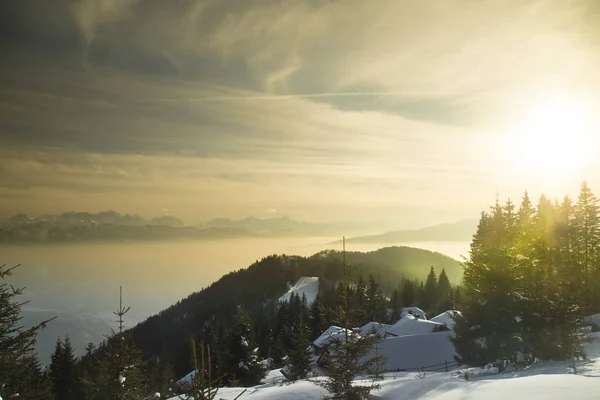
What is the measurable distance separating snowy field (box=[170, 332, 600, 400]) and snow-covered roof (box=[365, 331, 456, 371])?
16112 mm

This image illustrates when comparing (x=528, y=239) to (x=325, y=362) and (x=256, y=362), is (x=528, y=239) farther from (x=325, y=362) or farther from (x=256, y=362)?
(x=256, y=362)

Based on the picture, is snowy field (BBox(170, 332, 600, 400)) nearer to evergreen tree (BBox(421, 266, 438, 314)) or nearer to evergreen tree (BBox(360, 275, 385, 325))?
evergreen tree (BBox(360, 275, 385, 325))

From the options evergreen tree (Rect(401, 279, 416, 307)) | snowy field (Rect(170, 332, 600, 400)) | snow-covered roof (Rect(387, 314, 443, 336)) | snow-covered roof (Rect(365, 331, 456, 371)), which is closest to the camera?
snowy field (Rect(170, 332, 600, 400))

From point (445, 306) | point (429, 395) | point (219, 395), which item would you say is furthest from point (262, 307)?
point (429, 395)

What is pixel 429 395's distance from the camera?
1741 centimetres

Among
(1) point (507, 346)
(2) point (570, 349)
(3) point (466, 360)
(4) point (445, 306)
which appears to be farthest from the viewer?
(4) point (445, 306)

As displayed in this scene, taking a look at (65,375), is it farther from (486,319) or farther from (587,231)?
(587,231)

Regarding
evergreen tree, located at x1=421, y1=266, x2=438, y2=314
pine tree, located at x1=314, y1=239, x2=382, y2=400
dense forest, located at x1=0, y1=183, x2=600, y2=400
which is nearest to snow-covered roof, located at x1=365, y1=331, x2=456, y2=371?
dense forest, located at x1=0, y1=183, x2=600, y2=400

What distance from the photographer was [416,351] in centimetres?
4228

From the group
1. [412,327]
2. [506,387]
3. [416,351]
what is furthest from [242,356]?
[506,387]

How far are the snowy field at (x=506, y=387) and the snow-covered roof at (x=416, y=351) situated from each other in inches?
634

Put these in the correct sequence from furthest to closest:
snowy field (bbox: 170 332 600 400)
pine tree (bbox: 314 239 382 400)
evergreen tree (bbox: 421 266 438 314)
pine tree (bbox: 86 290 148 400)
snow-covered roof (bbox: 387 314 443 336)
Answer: evergreen tree (bbox: 421 266 438 314) → snow-covered roof (bbox: 387 314 443 336) → pine tree (bbox: 86 290 148 400) → pine tree (bbox: 314 239 382 400) → snowy field (bbox: 170 332 600 400)

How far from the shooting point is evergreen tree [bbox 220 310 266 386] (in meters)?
36.7

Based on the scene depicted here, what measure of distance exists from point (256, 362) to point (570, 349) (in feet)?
83.9
